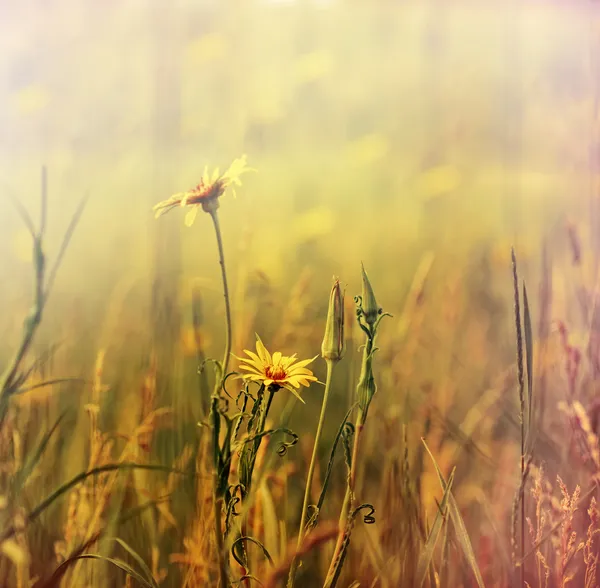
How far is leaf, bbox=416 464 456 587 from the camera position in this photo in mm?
738

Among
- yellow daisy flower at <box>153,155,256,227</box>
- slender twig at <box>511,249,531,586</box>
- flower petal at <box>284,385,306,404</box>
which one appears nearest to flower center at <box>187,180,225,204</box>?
yellow daisy flower at <box>153,155,256,227</box>

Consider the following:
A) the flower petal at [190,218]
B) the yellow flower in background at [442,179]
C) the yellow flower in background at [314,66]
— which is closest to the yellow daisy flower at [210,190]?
the flower petal at [190,218]

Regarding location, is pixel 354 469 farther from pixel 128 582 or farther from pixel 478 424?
pixel 128 582

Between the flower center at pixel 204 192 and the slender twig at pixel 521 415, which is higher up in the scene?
the flower center at pixel 204 192

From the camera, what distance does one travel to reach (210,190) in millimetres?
764

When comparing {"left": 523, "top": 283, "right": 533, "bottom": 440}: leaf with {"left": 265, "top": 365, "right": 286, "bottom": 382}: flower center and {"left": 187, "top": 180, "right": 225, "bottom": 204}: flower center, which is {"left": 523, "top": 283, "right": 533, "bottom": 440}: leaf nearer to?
{"left": 265, "top": 365, "right": 286, "bottom": 382}: flower center

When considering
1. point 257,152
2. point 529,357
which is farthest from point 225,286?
point 529,357

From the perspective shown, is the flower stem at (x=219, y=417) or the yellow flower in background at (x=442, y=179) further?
the yellow flower in background at (x=442, y=179)

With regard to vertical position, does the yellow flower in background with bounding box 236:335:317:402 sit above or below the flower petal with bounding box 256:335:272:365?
below

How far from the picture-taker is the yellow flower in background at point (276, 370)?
2.34 ft

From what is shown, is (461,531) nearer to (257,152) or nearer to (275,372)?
(275,372)

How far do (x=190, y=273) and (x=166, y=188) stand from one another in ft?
0.43

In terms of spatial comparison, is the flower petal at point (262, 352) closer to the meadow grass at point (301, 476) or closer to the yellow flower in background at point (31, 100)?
the meadow grass at point (301, 476)

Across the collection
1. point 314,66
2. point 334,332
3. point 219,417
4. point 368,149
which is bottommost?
point 219,417
